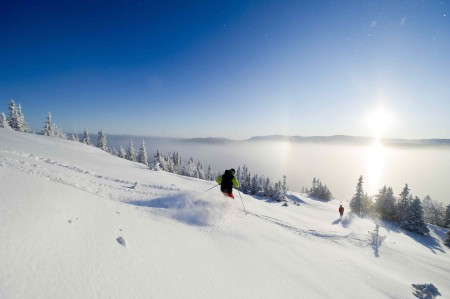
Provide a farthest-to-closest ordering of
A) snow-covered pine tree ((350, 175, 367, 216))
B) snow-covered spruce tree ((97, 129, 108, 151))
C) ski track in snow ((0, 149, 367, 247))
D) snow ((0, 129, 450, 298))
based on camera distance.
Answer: snow-covered spruce tree ((97, 129, 108, 151)) → snow-covered pine tree ((350, 175, 367, 216)) → ski track in snow ((0, 149, 367, 247)) → snow ((0, 129, 450, 298))

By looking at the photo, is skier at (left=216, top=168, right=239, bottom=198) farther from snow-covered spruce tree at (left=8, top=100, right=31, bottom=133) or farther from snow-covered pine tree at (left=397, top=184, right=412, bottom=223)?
snow-covered spruce tree at (left=8, top=100, right=31, bottom=133)

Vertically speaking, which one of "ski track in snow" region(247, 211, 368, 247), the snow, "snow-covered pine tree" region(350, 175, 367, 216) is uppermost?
the snow

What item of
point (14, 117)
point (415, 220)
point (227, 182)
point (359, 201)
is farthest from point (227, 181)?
point (14, 117)

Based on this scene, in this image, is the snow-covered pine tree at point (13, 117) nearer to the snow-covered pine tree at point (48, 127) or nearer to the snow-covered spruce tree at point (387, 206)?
the snow-covered pine tree at point (48, 127)

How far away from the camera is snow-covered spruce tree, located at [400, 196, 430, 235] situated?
40.4 m

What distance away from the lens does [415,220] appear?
41.0 meters

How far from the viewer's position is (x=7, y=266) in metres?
3.38

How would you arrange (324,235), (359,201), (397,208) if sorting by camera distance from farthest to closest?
(359,201) < (397,208) < (324,235)

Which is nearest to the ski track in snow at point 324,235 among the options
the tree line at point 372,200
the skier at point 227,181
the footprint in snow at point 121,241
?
the skier at point 227,181

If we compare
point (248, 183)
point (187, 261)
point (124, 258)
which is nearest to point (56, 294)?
point (124, 258)

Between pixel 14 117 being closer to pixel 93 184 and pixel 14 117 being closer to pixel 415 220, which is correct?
pixel 93 184

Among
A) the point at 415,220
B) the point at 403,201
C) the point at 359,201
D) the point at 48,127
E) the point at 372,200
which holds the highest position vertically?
the point at 48,127

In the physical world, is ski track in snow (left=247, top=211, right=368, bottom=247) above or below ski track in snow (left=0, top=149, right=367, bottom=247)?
below

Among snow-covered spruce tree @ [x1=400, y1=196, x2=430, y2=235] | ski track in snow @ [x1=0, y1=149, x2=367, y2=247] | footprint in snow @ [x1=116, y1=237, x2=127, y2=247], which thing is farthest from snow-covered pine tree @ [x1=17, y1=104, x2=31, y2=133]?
snow-covered spruce tree @ [x1=400, y1=196, x2=430, y2=235]
